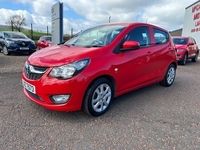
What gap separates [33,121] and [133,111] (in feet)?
5.89

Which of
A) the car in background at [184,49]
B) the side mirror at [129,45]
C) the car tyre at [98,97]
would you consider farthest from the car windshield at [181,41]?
the car tyre at [98,97]

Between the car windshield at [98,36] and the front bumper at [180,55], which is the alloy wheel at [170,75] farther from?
the front bumper at [180,55]

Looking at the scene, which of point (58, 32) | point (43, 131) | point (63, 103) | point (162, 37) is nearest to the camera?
point (43, 131)

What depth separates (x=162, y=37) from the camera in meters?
5.79

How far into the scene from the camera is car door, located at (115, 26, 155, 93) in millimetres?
4199

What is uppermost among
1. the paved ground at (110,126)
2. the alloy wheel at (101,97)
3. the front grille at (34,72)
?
the front grille at (34,72)

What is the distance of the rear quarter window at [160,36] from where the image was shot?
17.9 feet

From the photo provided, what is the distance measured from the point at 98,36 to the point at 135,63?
915mm

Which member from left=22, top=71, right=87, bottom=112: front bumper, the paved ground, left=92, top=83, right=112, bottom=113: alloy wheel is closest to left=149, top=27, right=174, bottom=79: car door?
the paved ground

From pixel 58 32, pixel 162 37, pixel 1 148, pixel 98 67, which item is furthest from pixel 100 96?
pixel 58 32

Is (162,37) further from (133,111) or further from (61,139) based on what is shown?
(61,139)

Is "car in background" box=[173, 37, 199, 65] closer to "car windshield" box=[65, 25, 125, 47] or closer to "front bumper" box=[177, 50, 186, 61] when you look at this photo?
"front bumper" box=[177, 50, 186, 61]

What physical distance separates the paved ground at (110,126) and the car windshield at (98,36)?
1.28 m

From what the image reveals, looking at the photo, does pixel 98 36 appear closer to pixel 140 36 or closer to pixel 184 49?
pixel 140 36
